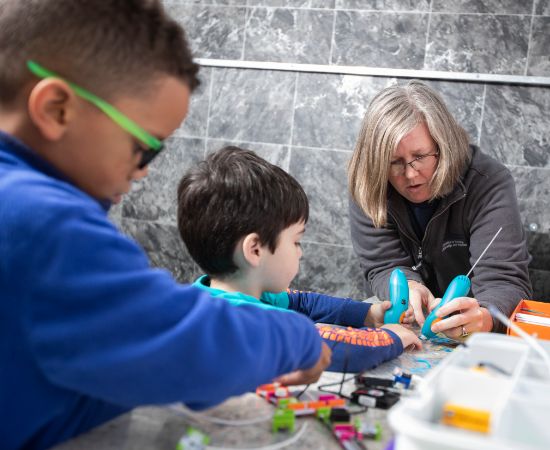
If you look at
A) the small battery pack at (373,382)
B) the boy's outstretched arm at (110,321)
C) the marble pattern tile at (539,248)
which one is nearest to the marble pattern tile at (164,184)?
the marble pattern tile at (539,248)

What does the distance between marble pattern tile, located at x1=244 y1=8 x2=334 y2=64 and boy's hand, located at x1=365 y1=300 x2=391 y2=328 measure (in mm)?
2073

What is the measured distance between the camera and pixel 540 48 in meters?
2.94

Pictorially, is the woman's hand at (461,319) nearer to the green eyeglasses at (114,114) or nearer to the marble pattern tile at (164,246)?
the green eyeglasses at (114,114)

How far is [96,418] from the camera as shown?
0.74 metres

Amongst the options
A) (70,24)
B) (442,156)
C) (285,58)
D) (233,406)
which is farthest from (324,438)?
(285,58)

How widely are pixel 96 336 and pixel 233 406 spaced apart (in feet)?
1.03

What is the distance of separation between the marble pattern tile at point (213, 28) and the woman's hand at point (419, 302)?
218cm

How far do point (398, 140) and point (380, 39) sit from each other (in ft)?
5.10

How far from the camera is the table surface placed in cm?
71

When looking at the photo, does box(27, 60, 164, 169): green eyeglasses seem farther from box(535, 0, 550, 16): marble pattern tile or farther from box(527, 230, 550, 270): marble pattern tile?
box(535, 0, 550, 16): marble pattern tile

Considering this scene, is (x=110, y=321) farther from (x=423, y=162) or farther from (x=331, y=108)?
(x=331, y=108)

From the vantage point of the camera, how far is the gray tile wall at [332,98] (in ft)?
9.73

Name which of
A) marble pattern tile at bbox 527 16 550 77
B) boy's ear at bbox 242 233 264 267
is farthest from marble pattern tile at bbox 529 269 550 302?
boy's ear at bbox 242 233 264 267

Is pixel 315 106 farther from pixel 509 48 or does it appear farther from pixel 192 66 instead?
pixel 192 66
